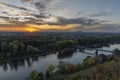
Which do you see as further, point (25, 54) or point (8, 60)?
point (25, 54)

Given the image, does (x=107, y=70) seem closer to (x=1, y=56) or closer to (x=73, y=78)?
(x=73, y=78)

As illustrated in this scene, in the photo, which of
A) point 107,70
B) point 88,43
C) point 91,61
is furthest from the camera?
point 88,43

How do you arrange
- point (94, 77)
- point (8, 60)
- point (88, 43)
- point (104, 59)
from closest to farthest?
1. point (94, 77)
2. point (104, 59)
3. point (8, 60)
4. point (88, 43)

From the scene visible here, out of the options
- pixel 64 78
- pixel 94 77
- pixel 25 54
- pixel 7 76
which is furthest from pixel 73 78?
pixel 25 54

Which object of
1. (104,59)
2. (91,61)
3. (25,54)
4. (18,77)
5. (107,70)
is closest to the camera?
(107,70)

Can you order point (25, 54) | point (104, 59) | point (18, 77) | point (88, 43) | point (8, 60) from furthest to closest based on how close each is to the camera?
point (88, 43)
point (25, 54)
point (8, 60)
point (104, 59)
point (18, 77)

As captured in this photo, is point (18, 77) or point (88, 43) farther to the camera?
point (88, 43)

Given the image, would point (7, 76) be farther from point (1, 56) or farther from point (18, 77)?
point (1, 56)

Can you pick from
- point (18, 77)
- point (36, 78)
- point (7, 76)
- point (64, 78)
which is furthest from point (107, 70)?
point (7, 76)

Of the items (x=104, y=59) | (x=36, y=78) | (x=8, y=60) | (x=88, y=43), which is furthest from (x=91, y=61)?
(x=88, y=43)
